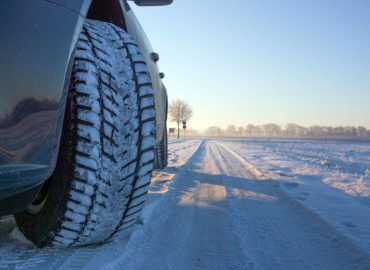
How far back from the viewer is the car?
1297mm

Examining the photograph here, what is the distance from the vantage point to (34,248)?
1.92 meters

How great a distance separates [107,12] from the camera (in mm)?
2334

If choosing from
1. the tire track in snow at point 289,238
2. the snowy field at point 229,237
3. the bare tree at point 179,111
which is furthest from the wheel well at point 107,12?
the bare tree at point 179,111

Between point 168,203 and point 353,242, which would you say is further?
point 168,203

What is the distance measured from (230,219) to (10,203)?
1953mm

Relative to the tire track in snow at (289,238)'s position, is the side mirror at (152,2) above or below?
above

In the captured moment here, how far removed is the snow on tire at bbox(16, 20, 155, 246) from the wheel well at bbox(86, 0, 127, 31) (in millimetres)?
291

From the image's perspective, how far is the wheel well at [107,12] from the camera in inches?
90.2

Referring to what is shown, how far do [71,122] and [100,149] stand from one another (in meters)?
0.18

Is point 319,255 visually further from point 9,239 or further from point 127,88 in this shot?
point 9,239

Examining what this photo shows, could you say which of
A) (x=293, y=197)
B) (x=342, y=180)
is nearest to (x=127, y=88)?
(x=293, y=197)

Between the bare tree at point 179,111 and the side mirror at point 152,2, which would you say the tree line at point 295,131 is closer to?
the bare tree at point 179,111

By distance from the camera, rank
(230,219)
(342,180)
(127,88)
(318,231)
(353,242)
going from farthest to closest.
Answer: (342,180) < (230,219) < (318,231) < (353,242) < (127,88)

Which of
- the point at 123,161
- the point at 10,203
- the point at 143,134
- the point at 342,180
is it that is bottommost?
the point at 342,180
